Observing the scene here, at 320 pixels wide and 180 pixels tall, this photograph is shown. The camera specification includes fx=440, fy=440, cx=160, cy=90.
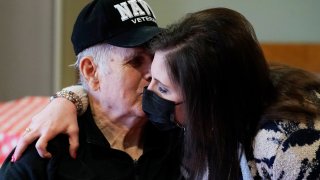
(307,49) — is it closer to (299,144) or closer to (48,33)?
(48,33)

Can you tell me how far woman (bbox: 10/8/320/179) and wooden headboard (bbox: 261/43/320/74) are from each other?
2.48 m

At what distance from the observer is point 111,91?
4.22 ft

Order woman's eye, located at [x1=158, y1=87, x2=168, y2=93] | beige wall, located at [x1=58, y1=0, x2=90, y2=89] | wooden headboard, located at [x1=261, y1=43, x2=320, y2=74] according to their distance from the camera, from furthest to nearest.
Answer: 1. wooden headboard, located at [x1=261, y1=43, x2=320, y2=74]
2. beige wall, located at [x1=58, y1=0, x2=90, y2=89]
3. woman's eye, located at [x1=158, y1=87, x2=168, y2=93]

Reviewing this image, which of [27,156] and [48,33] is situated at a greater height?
[27,156]

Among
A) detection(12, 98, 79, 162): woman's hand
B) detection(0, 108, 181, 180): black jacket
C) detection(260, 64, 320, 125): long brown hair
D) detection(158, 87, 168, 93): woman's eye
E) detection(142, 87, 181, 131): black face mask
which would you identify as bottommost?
detection(0, 108, 181, 180): black jacket

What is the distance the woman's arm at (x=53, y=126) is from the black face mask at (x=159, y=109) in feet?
0.68

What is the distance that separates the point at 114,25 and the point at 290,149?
2.03 feet

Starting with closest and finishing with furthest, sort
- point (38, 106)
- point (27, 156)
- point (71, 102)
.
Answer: point (27, 156), point (71, 102), point (38, 106)

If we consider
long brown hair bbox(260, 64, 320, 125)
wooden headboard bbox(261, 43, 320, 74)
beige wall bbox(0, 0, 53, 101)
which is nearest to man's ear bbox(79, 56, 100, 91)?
long brown hair bbox(260, 64, 320, 125)

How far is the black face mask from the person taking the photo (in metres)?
1.12

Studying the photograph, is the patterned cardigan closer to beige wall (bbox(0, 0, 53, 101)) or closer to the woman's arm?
the woman's arm

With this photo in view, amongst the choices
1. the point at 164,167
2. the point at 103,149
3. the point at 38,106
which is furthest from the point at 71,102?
the point at 38,106

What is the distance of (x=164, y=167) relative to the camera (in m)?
1.36

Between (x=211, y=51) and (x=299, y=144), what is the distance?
0.89ft
